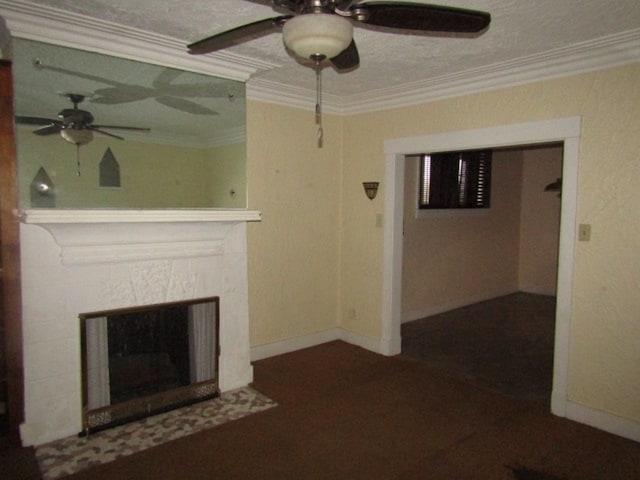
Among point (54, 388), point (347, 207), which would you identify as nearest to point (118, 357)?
point (54, 388)

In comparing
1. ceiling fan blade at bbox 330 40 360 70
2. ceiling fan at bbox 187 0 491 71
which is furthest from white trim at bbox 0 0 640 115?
ceiling fan at bbox 187 0 491 71

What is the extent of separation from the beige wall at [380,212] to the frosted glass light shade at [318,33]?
1.99 m

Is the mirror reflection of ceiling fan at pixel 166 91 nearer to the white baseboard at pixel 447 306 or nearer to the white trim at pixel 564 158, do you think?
the white trim at pixel 564 158

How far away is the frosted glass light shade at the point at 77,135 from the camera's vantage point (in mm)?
2631

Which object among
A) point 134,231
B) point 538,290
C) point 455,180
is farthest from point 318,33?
point 538,290

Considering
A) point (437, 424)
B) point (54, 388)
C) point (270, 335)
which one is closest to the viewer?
point (54, 388)

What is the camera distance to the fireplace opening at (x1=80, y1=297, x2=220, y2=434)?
2.81 m

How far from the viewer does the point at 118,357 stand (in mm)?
2945

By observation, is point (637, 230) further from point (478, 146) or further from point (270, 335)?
point (270, 335)

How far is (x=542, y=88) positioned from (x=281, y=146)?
2125 millimetres

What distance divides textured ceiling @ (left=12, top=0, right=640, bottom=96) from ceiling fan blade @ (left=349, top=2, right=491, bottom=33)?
60cm

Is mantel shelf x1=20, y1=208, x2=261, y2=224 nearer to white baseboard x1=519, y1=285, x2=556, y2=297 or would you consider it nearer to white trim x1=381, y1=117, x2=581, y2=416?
white trim x1=381, y1=117, x2=581, y2=416

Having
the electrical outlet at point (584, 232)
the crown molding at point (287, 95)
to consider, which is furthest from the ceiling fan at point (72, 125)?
the electrical outlet at point (584, 232)

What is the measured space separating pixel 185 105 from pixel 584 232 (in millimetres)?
2845
